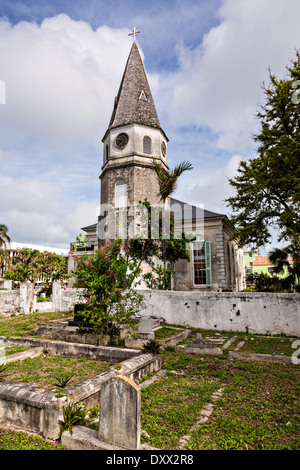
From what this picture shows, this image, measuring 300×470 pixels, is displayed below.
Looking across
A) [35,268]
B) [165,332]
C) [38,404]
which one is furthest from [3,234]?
[38,404]

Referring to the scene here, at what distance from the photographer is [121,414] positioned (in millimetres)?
3533

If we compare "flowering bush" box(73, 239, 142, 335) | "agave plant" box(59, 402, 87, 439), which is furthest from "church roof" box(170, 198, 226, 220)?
"agave plant" box(59, 402, 87, 439)

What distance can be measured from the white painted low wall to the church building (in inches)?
263

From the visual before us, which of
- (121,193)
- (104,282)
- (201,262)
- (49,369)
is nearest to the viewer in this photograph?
(49,369)

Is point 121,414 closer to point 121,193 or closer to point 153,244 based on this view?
point 153,244

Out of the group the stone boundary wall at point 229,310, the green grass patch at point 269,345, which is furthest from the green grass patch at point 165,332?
the green grass patch at point 269,345

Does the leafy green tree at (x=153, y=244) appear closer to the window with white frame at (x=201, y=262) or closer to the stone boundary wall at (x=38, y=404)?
the window with white frame at (x=201, y=262)

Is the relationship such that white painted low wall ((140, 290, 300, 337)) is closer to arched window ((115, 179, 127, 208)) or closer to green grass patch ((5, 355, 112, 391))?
green grass patch ((5, 355, 112, 391))

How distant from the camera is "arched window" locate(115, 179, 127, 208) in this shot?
795 inches

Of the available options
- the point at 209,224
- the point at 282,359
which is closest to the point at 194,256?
the point at 209,224

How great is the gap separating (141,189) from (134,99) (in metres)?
7.55

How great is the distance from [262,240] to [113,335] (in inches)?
488

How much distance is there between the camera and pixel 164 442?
361 cm

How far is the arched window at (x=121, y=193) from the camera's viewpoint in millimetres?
20203
